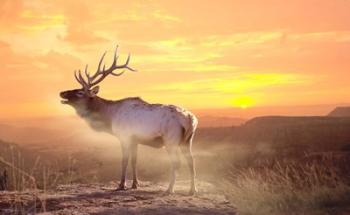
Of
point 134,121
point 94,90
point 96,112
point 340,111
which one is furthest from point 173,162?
point 340,111

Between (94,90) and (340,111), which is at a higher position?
(340,111)

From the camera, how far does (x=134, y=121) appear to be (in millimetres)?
14117

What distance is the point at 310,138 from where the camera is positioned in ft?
178

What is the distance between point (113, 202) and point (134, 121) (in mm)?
2770

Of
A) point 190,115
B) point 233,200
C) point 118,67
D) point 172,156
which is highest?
point 118,67

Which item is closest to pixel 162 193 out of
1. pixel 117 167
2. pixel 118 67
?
pixel 118 67

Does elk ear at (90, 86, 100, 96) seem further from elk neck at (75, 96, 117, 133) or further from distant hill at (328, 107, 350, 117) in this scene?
distant hill at (328, 107, 350, 117)

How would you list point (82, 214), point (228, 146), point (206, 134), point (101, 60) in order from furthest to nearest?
1. point (206, 134)
2. point (228, 146)
3. point (101, 60)
4. point (82, 214)

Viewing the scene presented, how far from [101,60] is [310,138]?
41.3 m

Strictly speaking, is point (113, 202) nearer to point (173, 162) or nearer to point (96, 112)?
point (173, 162)

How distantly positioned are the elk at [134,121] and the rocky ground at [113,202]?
64 cm

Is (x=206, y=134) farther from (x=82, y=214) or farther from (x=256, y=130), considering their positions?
(x=82, y=214)

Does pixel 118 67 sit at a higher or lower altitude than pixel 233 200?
higher

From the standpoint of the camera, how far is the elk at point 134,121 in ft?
43.8
